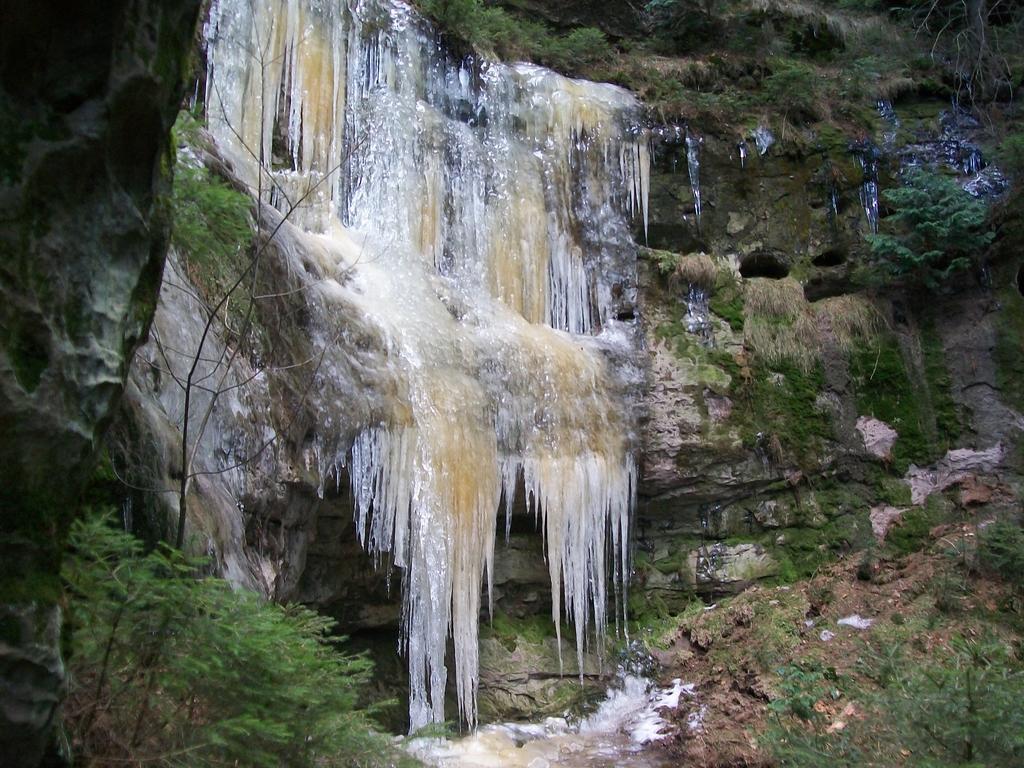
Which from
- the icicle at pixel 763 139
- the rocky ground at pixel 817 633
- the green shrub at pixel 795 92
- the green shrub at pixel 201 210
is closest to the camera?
the green shrub at pixel 201 210

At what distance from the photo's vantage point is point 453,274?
977 centimetres

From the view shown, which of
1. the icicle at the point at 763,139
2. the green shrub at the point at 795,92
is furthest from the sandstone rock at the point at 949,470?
the green shrub at the point at 795,92

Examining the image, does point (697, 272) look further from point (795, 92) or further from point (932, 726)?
point (932, 726)

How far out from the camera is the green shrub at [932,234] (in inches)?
428

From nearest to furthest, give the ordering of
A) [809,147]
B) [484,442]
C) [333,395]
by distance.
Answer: [333,395]
[484,442]
[809,147]

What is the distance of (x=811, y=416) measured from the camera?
10.6m

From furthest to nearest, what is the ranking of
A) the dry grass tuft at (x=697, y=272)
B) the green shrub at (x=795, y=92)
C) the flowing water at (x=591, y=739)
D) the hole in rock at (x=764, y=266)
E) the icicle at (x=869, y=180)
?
the green shrub at (x=795, y=92) < the icicle at (x=869, y=180) < the hole in rock at (x=764, y=266) < the dry grass tuft at (x=697, y=272) < the flowing water at (x=591, y=739)

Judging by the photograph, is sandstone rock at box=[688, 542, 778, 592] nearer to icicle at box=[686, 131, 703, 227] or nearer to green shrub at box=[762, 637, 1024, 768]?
icicle at box=[686, 131, 703, 227]

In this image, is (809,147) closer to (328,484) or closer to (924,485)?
(924,485)

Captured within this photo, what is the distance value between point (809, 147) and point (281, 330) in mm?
8117

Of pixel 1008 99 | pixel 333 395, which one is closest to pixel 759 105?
pixel 1008 99

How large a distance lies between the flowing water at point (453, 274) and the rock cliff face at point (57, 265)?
398 cm

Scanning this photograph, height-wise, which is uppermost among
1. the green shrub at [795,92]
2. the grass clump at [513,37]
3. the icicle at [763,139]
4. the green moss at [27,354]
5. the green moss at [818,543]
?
the grass clump at [513,37]

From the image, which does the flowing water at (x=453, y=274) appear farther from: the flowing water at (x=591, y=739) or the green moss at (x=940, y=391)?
the green moss at (x=940, y=391)
